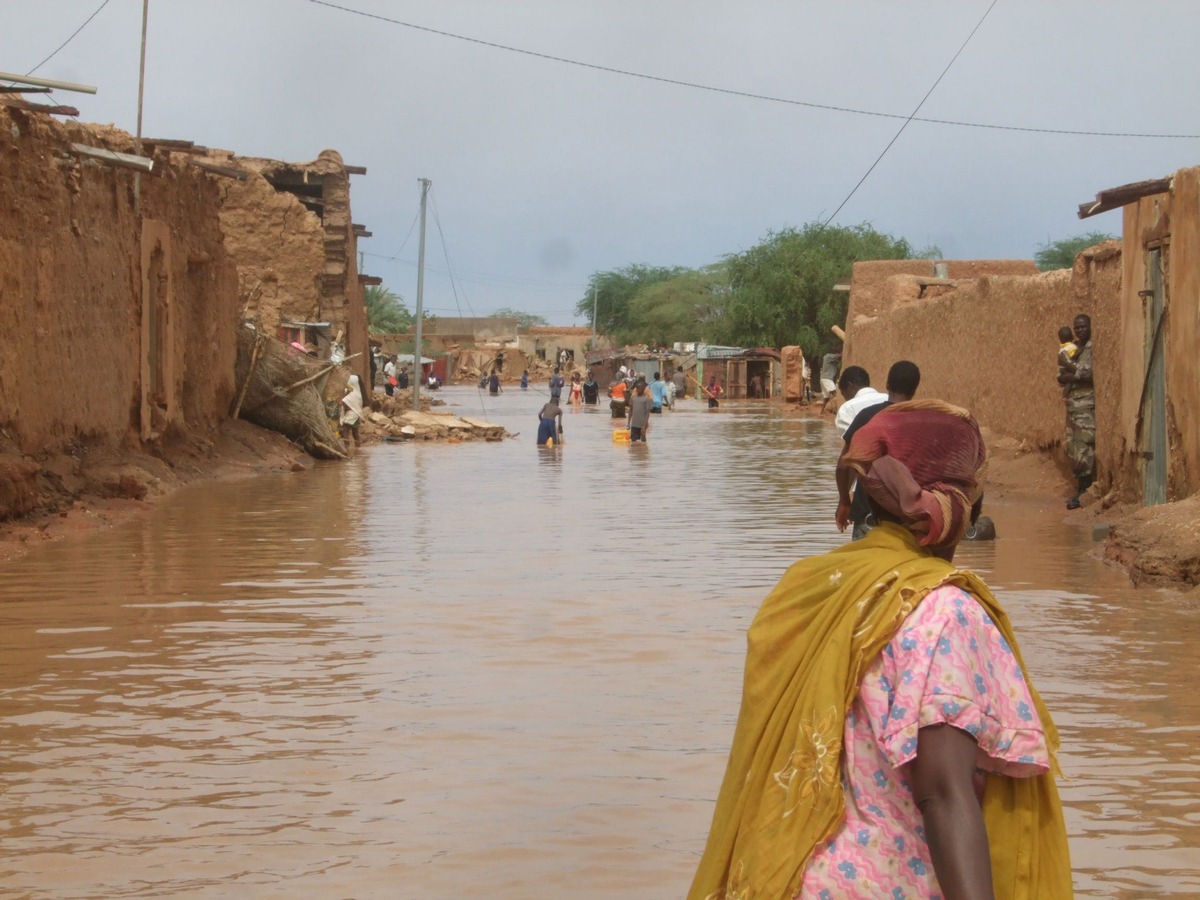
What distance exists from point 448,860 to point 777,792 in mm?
2280

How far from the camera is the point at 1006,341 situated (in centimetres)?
1828

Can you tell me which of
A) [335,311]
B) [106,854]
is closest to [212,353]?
[335,311]

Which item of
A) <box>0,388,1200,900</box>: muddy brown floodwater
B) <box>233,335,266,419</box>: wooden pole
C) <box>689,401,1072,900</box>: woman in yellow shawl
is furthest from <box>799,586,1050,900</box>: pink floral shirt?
<box>233,335,266,419</box>: wooden pole

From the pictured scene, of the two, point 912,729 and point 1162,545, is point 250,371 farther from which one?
point 912,729

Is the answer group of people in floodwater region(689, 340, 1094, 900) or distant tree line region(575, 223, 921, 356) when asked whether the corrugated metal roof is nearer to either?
distant tree line region(575, 223, 921, 356)

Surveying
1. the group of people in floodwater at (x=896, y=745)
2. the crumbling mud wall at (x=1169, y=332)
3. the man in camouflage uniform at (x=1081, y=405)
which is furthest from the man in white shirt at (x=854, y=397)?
the man in camouflage uniform at (x=1081, y=405)

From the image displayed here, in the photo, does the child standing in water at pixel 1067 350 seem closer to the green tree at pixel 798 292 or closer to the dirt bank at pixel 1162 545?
the dirt bank at pixel 1162 545

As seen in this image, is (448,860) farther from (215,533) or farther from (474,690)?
(215,533)

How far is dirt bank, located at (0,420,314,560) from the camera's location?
38.9 feet

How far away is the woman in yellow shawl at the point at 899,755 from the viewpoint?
241cm

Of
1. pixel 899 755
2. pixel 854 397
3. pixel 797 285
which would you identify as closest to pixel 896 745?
pixel 899 755

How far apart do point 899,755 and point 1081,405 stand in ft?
39.9

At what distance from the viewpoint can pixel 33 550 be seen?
11.1m

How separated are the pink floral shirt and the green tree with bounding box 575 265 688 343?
117141mm
